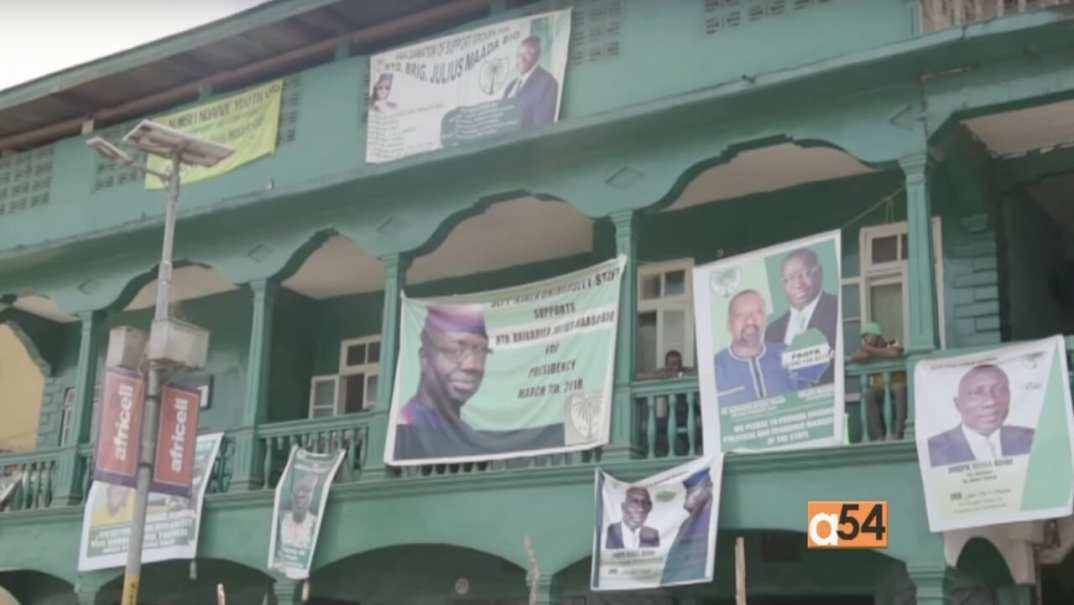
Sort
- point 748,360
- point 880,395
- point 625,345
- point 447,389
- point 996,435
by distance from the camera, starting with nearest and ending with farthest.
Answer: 1. point 996,435
2. point 880,395
3. point 748,360
4. point 625,345
5. point 447,389

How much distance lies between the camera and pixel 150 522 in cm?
1658

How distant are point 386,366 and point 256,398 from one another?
6.44 ft

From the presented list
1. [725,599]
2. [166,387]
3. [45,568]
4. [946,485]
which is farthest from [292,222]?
[946,485]

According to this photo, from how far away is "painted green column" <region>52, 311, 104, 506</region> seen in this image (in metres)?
17.7

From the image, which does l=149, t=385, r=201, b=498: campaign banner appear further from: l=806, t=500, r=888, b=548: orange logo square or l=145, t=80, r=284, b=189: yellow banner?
l=806, t=500, r=888, b=548: orange logo square

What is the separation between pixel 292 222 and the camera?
16766 millimetres

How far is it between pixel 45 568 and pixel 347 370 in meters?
4.48

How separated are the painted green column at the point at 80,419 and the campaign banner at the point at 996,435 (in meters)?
10.5

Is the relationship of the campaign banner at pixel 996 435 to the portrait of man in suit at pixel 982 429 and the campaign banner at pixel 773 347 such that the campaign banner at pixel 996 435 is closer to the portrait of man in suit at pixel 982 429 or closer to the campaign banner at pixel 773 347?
the portrait of man in suit at pixel 982 429

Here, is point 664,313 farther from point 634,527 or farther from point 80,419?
point 80,419

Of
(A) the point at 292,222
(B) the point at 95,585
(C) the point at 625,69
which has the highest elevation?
(C) the point at 625,69

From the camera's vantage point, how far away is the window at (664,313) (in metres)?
15.9

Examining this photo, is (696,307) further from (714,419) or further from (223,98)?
(223,98)

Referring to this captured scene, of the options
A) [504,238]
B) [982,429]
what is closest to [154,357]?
[504,238]
